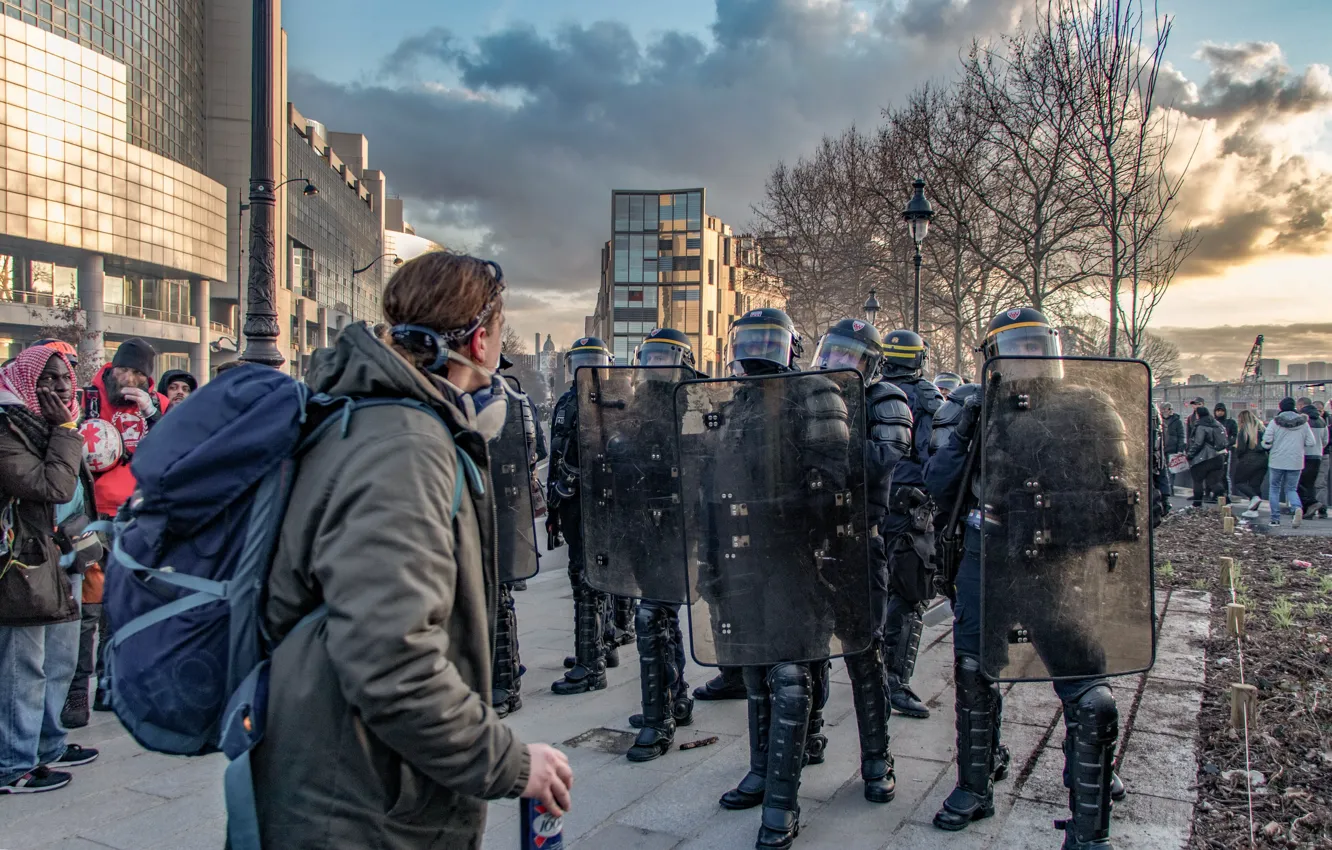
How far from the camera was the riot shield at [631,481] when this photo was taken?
4703 millimetres

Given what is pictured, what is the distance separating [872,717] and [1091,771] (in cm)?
93

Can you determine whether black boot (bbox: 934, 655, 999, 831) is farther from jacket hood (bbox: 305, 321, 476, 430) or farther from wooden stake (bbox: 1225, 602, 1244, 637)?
wooden stake (bbox: 1225, 602, 1244, 637)

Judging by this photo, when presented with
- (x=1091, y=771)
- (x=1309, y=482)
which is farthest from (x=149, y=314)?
(x=1091, y=771)

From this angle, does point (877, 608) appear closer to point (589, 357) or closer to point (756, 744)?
point (756, 744)

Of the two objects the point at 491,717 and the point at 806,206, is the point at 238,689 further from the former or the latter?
the point at 806,206

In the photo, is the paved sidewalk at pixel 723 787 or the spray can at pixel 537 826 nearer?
the spray can at pixel 537 826

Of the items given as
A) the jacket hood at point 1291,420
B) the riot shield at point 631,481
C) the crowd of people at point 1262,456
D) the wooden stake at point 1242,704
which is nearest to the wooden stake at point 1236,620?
the wooden stake at point 1242,704

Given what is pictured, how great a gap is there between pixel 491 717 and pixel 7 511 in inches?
137

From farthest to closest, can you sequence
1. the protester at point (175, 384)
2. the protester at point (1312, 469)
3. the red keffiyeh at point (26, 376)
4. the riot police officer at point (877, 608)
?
the protester at point (1312, 469)
the protester at point (175, 384)
the red keffiyeh at point (26, 376)
the riot police officer at point (877, 608)

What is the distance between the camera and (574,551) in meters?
6.06

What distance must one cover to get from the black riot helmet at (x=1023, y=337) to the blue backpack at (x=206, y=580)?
2.80 m

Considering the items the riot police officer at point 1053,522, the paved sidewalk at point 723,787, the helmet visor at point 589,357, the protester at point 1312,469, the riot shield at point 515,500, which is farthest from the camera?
the protester at point 1312,469

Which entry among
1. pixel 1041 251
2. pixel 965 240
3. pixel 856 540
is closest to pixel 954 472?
pixel 856 540

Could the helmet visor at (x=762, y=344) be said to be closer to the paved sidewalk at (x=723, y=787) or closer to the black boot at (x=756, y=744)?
the black boot at (x=756, y=744)
